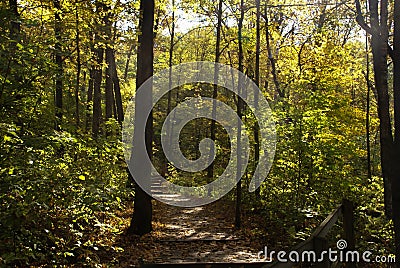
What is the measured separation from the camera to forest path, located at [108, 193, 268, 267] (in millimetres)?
8922

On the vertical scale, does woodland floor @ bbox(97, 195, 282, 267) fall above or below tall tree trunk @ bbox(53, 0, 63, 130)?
below

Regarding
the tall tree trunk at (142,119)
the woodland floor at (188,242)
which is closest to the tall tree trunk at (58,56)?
the tall tree trunk at (142,119)

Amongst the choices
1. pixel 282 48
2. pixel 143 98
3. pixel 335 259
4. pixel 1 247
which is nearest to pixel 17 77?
pixel 1 247

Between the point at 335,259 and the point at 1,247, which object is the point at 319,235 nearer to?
the point at 335,259

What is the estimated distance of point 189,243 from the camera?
1057 cm

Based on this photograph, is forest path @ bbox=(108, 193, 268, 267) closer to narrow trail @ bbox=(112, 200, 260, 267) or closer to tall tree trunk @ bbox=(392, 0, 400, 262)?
narrow trail @ bbox=(112, 200, 260, 267)

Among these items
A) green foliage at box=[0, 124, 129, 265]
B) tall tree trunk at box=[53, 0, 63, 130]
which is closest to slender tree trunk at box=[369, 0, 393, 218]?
green foliage at box=[0, 124, 129, 265]

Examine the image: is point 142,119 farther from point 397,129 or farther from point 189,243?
point 397,129

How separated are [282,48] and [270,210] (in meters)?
15.1

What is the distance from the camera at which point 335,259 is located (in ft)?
17.1

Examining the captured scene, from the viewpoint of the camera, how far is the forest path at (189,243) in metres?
8.92

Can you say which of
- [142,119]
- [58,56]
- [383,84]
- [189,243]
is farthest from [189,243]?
[58,56]

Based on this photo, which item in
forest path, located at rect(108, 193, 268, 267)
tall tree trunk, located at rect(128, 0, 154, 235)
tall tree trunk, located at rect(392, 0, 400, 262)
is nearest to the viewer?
tall tree trunk, located at rect(392, 0, 400, 262)

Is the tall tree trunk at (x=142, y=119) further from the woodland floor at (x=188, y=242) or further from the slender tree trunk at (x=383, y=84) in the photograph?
the slender tree trunk at (x=383, y=84)
